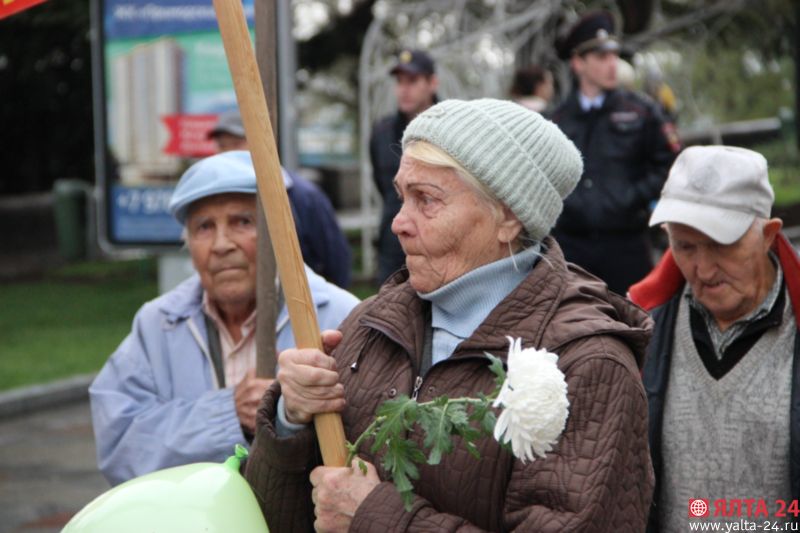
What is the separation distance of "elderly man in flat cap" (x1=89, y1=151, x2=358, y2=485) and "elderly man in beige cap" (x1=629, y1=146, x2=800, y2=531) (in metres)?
0.89

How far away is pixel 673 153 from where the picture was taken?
7000 millimetres

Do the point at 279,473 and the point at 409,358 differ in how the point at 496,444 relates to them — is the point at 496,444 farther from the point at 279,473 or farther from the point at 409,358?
the point at 279,473

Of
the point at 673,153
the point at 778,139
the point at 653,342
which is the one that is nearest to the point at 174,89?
the point at 673,153

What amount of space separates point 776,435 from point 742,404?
114mm

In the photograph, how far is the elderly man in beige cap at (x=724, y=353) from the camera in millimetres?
3230

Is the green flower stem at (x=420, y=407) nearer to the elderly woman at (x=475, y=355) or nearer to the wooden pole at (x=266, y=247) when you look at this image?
the elderly woman at (x=475, y=355)

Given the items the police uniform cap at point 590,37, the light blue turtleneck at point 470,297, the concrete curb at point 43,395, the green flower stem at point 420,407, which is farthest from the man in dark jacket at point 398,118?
the green flower stem at point 420,407

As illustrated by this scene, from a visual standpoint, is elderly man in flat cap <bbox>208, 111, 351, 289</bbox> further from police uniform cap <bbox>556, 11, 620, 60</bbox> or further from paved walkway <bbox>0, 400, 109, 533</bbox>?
paved walkway <bbox>0, 400, 109, 533</bbox>

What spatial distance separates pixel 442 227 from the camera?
8.70ft

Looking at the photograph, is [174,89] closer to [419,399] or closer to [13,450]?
[13,450]

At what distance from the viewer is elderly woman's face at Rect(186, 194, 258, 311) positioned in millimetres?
3723

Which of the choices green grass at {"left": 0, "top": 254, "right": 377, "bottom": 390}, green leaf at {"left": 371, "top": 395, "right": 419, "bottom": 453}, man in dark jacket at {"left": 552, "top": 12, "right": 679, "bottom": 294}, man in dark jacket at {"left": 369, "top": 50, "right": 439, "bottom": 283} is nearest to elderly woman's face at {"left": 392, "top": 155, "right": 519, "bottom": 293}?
green leaf at {"left": 371, "top": 395, "right": 419, "bottom": 453}

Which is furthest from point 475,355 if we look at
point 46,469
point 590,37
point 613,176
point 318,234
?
point 46,469

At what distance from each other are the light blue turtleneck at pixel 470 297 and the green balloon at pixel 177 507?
18.2 inches
